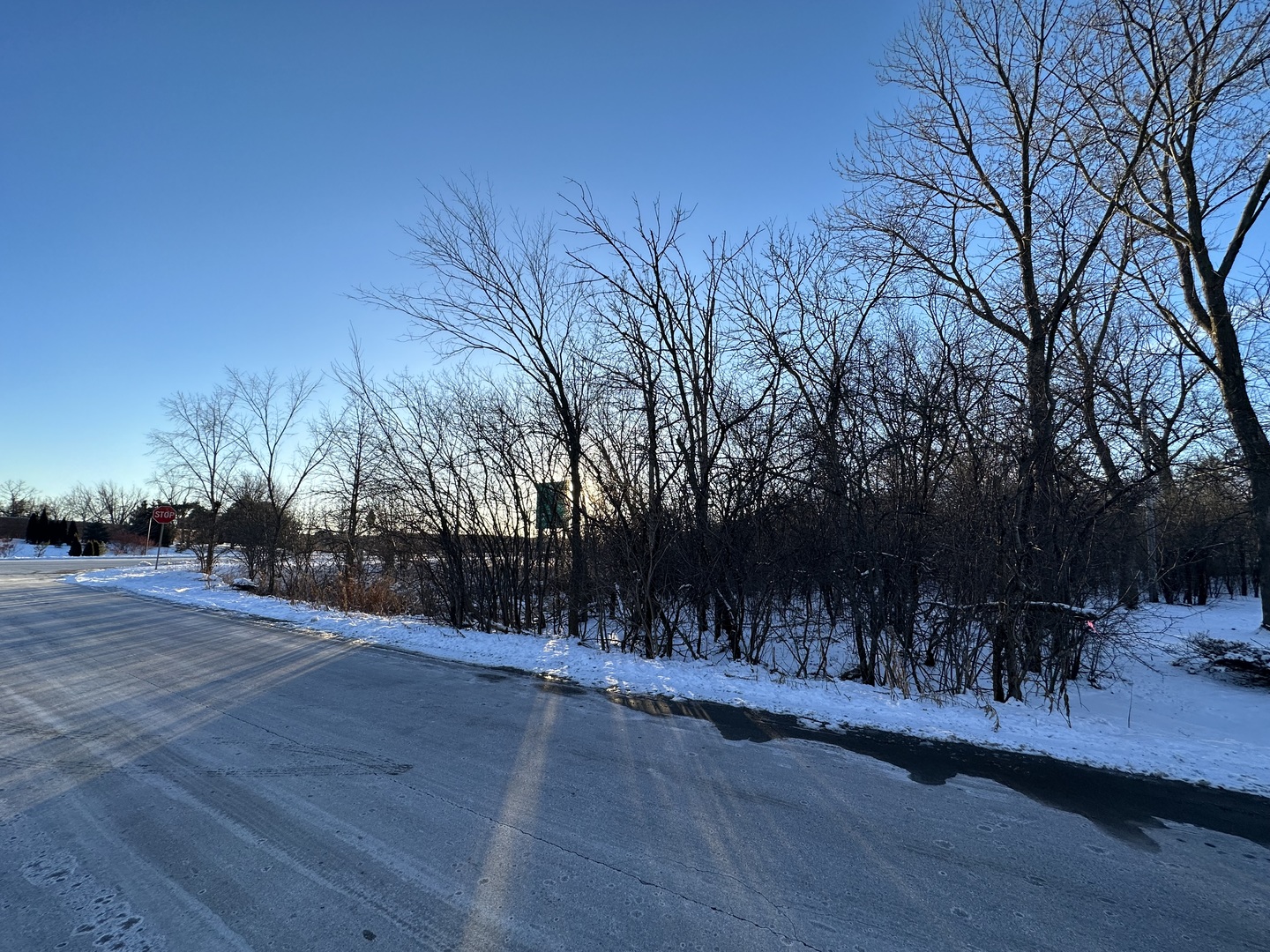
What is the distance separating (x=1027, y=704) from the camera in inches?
272

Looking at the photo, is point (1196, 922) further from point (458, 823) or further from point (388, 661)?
point (388, 661)

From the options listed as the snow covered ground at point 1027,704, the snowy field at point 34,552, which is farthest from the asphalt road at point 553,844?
the snowy field at point 34,552

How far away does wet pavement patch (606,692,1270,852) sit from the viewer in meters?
3.90

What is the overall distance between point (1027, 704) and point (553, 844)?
6007 mm

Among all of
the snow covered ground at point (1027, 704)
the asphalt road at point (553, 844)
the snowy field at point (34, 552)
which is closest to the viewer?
the asphalt road at point (553, 844)

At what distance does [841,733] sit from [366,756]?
3942 mm

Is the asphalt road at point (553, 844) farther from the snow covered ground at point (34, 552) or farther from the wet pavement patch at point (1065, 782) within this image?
the snow covered ground at point (34, 552)

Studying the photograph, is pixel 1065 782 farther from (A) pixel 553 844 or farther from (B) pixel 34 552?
(B) pixel 34 552

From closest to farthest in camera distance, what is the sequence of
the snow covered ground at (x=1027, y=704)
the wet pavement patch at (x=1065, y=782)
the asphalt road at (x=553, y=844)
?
the asphalt road at (x=553, y=844)
the wet pavement patch at (x=1065, y=782)
the snow covered ground at (x=1027, y=704)

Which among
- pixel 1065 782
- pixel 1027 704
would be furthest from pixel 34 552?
pixel 1065 782

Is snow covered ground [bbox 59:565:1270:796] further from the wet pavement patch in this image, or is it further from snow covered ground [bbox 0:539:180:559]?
snow covered ground [bbox 0:539:180:559]

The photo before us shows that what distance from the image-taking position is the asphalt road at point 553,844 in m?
2.65

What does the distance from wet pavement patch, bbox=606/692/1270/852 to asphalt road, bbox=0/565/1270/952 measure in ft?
0.14

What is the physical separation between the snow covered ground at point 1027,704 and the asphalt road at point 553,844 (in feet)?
2.53
